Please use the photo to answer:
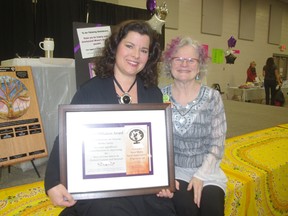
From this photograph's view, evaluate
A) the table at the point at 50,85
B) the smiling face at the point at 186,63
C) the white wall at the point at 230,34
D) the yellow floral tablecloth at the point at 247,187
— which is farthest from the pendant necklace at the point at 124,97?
the white wall at the point at 230,34

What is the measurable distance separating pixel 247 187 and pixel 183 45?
109cm

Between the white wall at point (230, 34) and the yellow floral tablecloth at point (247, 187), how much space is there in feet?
17.9

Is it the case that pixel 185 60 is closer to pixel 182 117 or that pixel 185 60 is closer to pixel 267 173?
pixel 182 117

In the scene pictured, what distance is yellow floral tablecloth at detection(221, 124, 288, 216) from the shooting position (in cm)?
173

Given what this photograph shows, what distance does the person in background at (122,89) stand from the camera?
3.51 feet

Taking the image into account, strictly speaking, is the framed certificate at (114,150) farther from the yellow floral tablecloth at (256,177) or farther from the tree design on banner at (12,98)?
the tree design on banner at (12,98)

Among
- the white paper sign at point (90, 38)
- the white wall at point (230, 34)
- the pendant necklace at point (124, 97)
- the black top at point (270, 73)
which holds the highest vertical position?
the white wall at point (230, 34)

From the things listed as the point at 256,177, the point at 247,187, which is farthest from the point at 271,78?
the point at 247,187

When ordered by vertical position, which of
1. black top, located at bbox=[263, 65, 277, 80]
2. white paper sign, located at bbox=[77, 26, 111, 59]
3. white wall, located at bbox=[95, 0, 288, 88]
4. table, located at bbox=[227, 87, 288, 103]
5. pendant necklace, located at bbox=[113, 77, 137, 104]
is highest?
white wall, located at bbox=[95, 0, 288, 88]

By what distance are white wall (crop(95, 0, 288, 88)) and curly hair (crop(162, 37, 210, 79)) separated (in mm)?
5707

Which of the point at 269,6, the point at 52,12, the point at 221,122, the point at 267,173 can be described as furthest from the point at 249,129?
the point at 269,6

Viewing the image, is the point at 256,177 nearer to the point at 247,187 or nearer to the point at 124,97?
the point at 247,187

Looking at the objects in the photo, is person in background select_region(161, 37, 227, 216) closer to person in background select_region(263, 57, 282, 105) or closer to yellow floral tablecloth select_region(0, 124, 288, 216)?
yellow floral tablecloth select_region(0, 124, 288, 216)

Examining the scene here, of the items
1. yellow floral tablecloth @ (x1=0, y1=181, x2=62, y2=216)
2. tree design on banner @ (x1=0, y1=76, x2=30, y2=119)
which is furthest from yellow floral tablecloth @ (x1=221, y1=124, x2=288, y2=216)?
tree design on banner @ (x1=0, y1=76, x2=30, y2=119)
